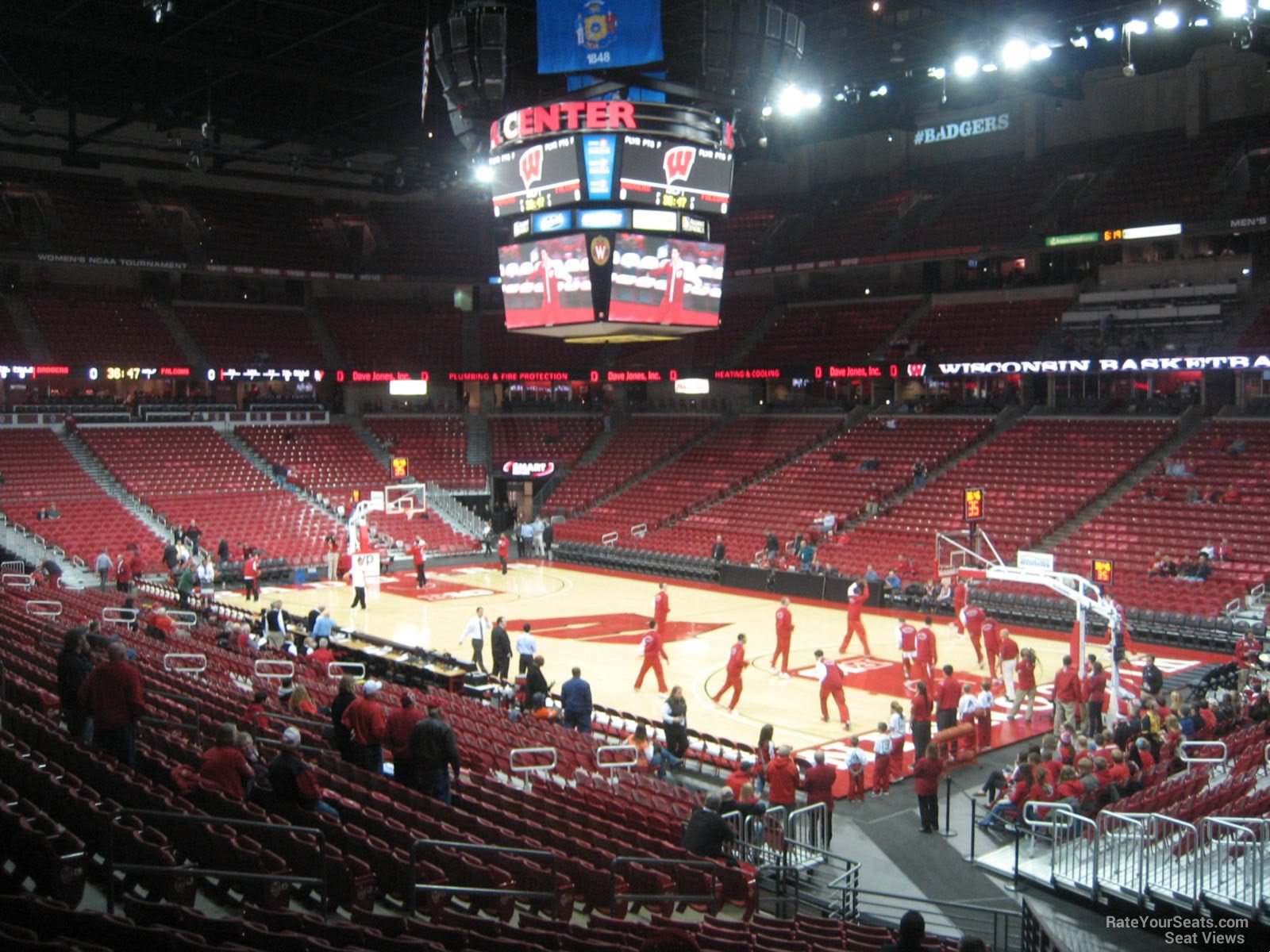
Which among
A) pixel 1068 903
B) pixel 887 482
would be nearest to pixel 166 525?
pixel 887 482

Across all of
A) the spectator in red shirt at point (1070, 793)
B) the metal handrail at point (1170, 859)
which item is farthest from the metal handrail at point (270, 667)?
the metal handrail at point (1170, 859)

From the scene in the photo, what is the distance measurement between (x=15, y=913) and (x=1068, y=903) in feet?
28.0

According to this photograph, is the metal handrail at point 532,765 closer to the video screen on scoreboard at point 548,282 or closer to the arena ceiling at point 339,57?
the video screen on scoreboard at point 548,282

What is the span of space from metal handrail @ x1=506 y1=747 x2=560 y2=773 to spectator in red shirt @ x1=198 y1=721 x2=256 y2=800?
4083 millimetres

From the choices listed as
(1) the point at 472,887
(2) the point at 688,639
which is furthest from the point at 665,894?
(2) the point at 688,639

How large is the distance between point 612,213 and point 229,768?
14.0m

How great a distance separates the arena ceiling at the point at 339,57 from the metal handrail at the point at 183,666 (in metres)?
11.4

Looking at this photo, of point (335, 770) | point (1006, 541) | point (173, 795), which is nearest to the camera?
point (173, 795)

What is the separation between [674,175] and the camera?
2083 centimetres

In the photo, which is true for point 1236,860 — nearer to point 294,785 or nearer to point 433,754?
point 433,754

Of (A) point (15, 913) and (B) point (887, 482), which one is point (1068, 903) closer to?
(A) point (15, 913)

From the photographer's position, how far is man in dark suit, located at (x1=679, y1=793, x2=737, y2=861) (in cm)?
953

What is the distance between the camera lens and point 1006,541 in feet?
97.6

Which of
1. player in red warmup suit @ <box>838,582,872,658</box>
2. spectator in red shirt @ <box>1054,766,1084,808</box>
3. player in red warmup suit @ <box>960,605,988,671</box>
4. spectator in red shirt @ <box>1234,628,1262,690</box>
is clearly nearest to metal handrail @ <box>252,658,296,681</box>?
spectator in red shirt @ <box>1054,766,1084,808</box>
